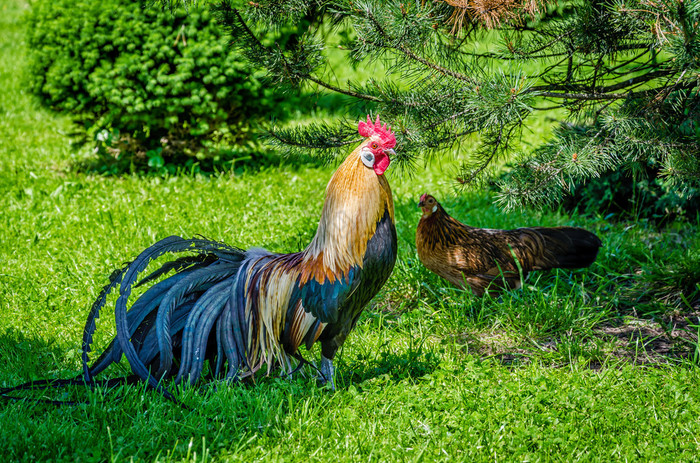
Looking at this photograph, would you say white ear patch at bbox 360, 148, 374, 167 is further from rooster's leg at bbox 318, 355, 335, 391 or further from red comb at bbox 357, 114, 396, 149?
rooster's leg at bbox 318, 355, 335, 391

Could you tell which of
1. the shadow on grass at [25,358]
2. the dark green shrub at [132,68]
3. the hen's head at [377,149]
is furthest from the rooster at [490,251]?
the dark green shrub at [132,68]

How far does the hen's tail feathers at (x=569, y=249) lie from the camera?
4402mm

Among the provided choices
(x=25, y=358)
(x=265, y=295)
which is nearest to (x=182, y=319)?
(x=265, y=295)

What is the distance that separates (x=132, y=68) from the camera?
20.7 ft

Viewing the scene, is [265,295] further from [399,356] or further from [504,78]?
[504,78]

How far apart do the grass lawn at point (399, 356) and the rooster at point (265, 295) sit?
18cm

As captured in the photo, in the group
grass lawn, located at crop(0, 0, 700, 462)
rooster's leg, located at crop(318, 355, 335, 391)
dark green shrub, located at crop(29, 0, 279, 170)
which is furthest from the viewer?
dark green shrub, located at crop(29, 0, 279, 170)

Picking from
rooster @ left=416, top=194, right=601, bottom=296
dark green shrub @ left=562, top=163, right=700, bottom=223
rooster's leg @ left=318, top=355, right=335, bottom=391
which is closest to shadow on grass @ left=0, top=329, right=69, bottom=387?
rooster's leg @ left=318, top=355, right=335, bottom=391

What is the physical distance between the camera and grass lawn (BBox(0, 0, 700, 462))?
9.29 feet

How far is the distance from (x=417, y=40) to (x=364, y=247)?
3.42ft

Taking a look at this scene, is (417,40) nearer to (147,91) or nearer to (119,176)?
(147,91)

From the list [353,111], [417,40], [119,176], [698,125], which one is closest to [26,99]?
[119,176]

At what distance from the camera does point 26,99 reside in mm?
10109

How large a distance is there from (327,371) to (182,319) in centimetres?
79
